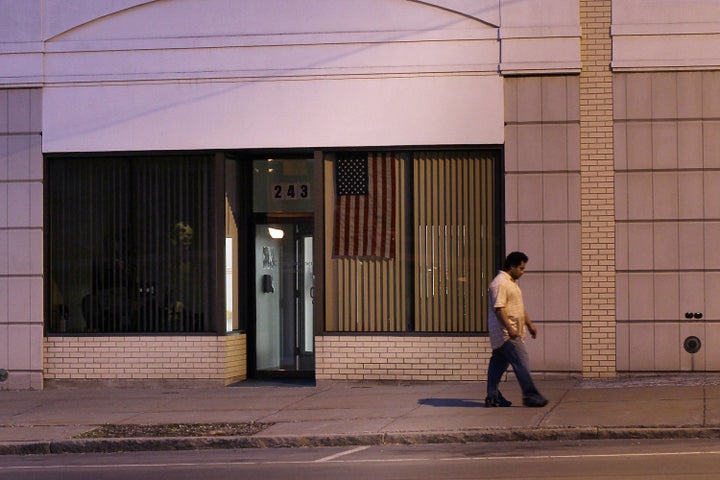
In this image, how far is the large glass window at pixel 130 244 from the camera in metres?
17.6

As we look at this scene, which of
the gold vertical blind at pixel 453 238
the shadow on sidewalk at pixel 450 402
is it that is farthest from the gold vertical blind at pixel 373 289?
the shadow on sidewalk at pixel 450 402

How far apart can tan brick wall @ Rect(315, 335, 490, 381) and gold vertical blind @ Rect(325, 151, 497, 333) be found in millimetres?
236

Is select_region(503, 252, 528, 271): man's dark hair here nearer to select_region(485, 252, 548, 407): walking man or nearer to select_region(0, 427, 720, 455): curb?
select_region(485, 252, 548, 407): walking man

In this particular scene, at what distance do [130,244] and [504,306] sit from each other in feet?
20.3


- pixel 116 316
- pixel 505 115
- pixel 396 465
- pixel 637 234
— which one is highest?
pixel 505 115

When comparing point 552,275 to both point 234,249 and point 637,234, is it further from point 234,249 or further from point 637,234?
point 234,249

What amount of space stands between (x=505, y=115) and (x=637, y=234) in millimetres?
2397

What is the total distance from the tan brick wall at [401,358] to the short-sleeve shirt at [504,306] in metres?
2.56

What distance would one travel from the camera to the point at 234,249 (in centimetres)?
1791

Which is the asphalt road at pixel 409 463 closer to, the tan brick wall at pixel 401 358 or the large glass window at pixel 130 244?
the tan brick wall at pixel 401 358

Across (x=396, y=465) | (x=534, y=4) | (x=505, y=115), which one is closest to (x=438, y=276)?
(x=505, y=115)

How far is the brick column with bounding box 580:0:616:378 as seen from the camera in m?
16.5

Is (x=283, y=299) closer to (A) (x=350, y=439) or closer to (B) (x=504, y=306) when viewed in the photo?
(B) (x=504, y=306)

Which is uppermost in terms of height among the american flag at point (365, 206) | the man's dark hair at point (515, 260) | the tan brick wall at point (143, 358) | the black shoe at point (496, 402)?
the american flag at point (365, 206)
